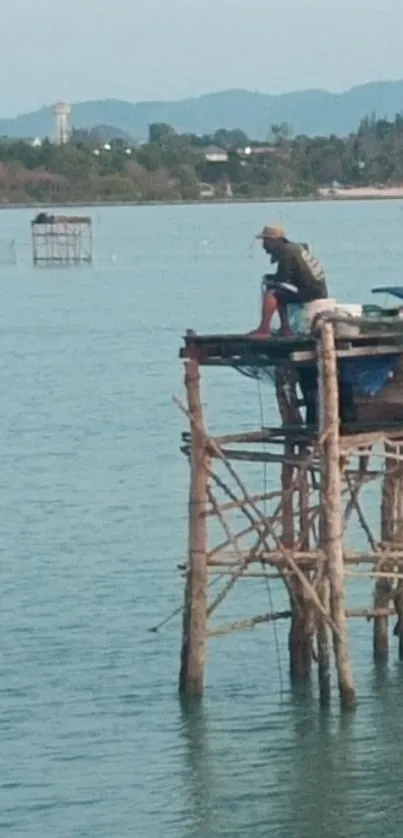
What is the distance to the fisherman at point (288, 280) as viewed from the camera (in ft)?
68.8

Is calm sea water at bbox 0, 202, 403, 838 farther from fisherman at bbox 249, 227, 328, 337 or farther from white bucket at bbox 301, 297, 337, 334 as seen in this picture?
fisherman at bbox 249, 227, 328, 337

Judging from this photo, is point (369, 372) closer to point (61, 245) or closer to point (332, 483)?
point (332, 483)

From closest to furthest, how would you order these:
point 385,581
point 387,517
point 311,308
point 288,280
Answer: point 311,308 < point 288,280 < point 387,517 < point 385,581

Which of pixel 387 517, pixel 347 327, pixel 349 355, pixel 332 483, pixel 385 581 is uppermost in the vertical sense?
pixel 347 327

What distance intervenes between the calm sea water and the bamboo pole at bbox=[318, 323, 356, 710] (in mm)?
1213

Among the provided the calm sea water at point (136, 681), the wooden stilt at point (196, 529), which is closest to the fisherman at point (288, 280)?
the wooden stilt at point (196, 529)

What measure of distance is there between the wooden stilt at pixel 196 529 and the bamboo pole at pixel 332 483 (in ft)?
3.79

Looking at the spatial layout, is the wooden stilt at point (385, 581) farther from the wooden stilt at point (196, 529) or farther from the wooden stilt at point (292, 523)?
the wooden stilt at point (196, 529)

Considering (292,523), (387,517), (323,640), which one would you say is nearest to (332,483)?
(323,640)

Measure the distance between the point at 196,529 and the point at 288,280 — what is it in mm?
2371

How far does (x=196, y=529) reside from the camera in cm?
2056

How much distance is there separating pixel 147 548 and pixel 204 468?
9711mm

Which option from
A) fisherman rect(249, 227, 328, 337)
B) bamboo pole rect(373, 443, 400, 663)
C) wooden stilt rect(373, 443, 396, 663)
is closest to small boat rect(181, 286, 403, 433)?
fisherman rect(249, 227, 328, 337)

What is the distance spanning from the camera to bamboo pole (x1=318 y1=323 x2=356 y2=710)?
19.6 m
